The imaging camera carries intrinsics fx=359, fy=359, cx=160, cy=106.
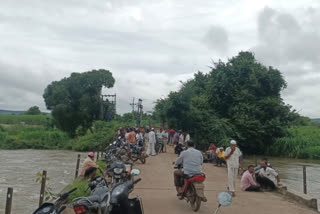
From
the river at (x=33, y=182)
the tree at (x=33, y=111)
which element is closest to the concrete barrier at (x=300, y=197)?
the river at (x=33, y=182)

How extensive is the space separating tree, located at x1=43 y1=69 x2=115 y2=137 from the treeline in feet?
60.0

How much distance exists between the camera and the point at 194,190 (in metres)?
8.02

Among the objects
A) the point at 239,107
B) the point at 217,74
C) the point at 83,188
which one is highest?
the point at 217,74

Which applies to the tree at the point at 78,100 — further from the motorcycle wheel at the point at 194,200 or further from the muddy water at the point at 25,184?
the motorcycle wheel at the point at 194,200

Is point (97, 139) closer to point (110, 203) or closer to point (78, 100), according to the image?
point (78, 100)

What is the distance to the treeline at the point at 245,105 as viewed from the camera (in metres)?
29.3

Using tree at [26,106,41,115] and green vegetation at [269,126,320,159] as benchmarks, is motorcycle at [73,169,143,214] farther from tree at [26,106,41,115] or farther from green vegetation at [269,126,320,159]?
tree at [26,106,41,115]

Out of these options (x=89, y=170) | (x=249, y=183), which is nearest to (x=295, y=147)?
(x=249, y=183)

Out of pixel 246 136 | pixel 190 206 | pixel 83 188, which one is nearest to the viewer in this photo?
pixel 190 206

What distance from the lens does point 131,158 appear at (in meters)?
18.0

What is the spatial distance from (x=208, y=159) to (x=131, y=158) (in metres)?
4.95

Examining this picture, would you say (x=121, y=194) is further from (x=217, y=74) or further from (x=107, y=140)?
(x=107, y=140)

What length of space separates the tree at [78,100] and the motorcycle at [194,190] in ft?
129

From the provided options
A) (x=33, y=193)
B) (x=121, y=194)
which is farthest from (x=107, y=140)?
(x=121, y=194)
